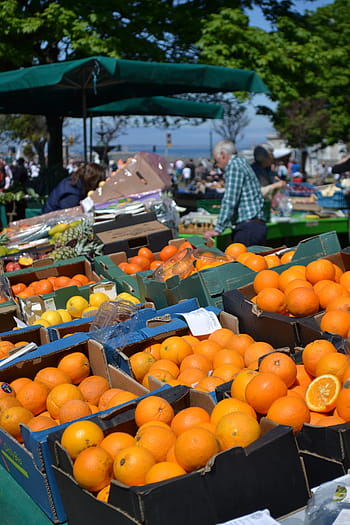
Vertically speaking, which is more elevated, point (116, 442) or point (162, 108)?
point (162, 108)

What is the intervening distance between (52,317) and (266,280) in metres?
1.49

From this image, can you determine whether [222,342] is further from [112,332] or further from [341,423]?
[341,423]

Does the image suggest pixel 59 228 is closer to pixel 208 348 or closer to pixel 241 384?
pixel 208 348

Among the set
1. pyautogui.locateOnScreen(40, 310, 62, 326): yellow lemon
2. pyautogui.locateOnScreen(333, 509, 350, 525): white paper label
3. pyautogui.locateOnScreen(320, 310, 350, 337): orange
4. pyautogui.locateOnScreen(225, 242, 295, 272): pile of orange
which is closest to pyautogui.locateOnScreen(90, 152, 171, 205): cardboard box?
pyautogui.locateOnScreen(225, 242, 295, 272): pile of orange

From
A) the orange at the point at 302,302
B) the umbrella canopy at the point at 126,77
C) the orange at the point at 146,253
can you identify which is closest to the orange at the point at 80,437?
the orange at the point at 302,302

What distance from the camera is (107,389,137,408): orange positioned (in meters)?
2.31

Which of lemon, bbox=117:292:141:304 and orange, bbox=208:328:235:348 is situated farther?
lemon, bbox=117:292:141:304

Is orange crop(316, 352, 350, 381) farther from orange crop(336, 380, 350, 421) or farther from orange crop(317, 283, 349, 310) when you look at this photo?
orange crop(317, 283, 349, 310)

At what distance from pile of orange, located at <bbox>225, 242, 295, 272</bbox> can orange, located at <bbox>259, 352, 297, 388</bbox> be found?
4.83 ft

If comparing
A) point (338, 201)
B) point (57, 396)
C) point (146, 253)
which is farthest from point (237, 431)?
point (338, 201)

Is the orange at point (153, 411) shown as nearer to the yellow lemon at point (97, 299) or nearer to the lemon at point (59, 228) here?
the yellow lemon at point (97, 299)

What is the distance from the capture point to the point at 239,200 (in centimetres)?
612

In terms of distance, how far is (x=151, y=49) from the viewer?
13414mm

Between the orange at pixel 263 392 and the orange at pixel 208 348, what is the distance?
76 cm
